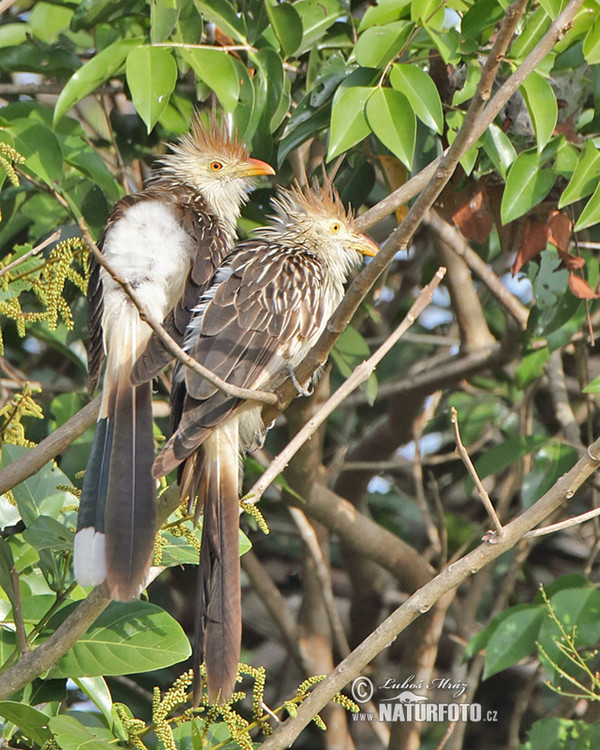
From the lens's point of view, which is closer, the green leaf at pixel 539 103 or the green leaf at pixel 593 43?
the green leaf at pixel 593 43

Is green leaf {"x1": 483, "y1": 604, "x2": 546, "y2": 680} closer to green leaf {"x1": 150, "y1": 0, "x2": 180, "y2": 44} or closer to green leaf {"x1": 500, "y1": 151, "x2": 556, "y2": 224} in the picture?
green leaf {"x1": 500, "y1": 151, "x2": 556, "y2": 224}

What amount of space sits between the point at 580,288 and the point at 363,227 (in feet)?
2.36

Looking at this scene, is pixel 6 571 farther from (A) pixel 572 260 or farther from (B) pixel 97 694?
(A) pixel 572 260

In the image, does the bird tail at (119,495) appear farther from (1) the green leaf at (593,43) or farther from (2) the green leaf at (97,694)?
(1) the green leaf at (593,43)

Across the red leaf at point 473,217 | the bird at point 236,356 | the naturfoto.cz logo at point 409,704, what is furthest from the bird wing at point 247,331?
the naturfoto.cz logo at point 409,704

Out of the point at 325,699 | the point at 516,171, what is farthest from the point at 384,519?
the point at 325,699

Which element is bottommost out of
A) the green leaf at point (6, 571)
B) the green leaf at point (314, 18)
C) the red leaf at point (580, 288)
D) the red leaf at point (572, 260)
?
the green leaf at point (6, 571)

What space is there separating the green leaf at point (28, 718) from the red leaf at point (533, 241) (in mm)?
→ 1885

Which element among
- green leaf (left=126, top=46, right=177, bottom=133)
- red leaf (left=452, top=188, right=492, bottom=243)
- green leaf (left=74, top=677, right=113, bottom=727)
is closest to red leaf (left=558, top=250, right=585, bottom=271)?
red leaf (left=452, top=188, right=492, bottom=243)

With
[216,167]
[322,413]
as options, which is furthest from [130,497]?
[216,167]

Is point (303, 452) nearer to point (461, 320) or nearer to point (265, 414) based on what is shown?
point (265, 414)

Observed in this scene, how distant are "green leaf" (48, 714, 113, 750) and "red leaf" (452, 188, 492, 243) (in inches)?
72.7

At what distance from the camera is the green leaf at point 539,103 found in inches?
94.3

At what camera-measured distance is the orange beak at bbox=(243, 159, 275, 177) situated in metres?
3.42
